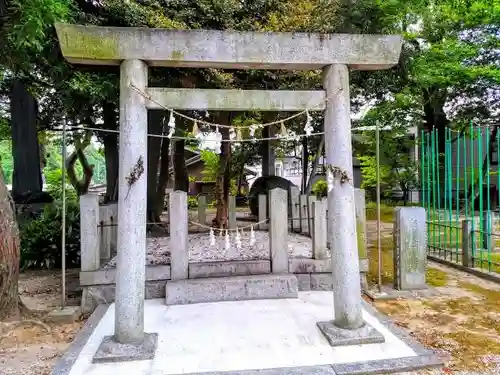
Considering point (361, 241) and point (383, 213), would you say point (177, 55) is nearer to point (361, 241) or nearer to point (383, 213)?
point (361, 241)

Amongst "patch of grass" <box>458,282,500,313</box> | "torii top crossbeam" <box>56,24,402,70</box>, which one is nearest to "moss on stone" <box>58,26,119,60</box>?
"torii top crossbeam" <box>56,24,402,70</box>

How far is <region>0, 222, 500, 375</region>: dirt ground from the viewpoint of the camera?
3.74 metres

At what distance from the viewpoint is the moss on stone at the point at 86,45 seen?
3699 millimetres

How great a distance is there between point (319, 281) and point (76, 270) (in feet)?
15.7

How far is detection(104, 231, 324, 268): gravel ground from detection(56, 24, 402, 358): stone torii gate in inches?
84.3

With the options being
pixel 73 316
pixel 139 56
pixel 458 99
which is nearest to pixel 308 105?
pixel 139 56

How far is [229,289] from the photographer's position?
5.41 meters

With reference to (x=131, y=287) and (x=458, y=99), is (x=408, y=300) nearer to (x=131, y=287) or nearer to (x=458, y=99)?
(x=131, y=287)

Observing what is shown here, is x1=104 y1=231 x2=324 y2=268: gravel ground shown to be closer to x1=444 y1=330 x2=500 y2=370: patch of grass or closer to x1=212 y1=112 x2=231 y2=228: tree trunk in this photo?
x1=212 y1=112 x2=231 y2=228: tree trunk

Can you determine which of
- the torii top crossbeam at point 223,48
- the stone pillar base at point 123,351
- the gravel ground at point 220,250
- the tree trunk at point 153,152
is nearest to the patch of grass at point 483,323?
the gravel ground at point 220,250

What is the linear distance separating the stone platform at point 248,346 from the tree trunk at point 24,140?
8.50 metres

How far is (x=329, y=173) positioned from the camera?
4086 millimetres

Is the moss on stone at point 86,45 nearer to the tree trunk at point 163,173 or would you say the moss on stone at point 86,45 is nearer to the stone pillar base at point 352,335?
the stone pillar base at point 352,335

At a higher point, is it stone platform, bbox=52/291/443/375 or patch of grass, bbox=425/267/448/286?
stone platform, bbox=52/291/443/375
